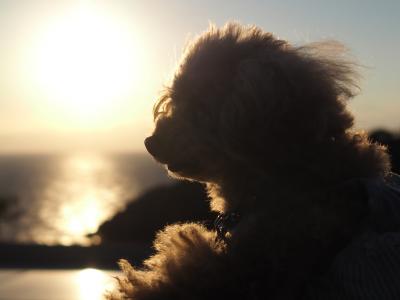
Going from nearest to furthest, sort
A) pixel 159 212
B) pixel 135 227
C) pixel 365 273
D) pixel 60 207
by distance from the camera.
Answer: pixel 365 273, pixel 135 227, pixel 159 212, pixel 60 207

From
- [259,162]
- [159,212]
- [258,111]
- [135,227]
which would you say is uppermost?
[159,212]

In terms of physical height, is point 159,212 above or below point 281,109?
above

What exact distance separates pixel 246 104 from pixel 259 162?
231 millimetres

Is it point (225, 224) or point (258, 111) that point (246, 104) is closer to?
point (258, 111)

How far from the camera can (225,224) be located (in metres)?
2.45

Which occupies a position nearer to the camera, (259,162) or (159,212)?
(259,162)

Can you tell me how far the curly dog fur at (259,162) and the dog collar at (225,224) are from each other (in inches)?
1.6

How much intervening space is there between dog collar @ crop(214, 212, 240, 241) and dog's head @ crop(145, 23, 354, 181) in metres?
0.21

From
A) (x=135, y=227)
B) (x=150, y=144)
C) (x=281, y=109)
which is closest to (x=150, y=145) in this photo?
(x=150, y=144)

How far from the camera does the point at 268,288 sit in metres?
1.99

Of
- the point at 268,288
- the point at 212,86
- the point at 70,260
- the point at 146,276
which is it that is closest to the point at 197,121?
the point at 212,86

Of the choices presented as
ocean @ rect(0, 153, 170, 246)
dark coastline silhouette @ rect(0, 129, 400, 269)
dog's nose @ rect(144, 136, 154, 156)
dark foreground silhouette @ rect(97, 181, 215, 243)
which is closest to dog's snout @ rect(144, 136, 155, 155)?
dog's nose @ rect(144, 136, 154, 156)

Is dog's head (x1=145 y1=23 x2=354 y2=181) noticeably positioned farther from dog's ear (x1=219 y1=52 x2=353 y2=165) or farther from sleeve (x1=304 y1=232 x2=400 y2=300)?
sleeve (x1=304 y1=232 x2=400 y2=300)

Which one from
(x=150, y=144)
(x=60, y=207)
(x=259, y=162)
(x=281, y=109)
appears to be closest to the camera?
(x=281, y=109)
